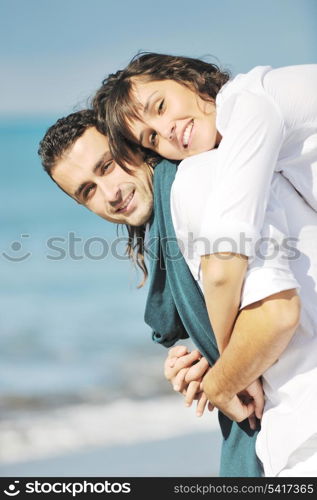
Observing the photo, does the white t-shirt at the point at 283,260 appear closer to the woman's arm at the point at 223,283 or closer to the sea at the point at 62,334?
the woman's arm at the point at 223,283

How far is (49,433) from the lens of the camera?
5387mm

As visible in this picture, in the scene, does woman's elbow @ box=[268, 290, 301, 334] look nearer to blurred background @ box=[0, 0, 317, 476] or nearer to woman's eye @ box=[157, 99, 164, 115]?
woman's eye @ box=[157, 99, 164, 115]

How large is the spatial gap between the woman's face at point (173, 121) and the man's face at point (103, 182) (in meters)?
0.09

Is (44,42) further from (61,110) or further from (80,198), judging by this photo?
(80,198)

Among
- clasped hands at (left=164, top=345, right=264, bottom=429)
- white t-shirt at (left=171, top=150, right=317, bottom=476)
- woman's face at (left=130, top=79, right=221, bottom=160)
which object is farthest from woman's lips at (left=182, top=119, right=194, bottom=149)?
clasped hands at (left=164, top=345, right=264, bottom=429)

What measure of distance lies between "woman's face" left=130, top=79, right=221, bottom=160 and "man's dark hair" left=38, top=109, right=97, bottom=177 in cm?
18

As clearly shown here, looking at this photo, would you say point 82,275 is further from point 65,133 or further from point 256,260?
point 256,260

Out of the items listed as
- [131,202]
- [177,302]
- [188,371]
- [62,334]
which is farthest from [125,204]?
[62,334]

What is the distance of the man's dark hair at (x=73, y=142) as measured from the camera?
2.02m

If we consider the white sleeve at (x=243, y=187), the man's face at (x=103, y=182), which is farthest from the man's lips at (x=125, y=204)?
the white sleeve at (x=243, y=187)

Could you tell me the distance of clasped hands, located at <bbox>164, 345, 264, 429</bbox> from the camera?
1.63m

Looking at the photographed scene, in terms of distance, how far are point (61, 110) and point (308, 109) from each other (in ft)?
25.0

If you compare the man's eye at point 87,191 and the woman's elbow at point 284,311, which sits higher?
the man's eye at point 87,191

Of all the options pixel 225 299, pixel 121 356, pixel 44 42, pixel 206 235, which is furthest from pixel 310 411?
pixel 44 42
